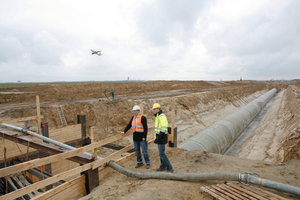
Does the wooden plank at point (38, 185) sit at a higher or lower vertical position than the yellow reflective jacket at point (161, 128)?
lower

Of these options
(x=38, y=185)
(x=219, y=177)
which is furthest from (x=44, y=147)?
(x=219, y=177)

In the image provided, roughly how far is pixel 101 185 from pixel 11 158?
654cm

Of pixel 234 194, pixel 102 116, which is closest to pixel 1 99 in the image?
pixel 102 116

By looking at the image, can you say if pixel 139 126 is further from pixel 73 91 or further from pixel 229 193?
pixel 73 91

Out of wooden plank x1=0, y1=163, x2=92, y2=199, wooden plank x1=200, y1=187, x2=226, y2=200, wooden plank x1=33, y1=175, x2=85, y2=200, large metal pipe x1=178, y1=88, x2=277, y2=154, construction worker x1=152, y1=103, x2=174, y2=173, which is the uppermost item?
construction worker x1=152, y1=103, x2=174, y2=173

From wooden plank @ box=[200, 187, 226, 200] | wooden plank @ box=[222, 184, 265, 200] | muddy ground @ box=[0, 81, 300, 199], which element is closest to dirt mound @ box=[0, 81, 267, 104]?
muddy ground @ box=[0, 81, 300, 199]

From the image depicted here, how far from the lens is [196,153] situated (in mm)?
5660

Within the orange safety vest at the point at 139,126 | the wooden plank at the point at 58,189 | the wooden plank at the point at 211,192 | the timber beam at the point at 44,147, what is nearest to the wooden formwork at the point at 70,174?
the wooden plank at the point at 58,189

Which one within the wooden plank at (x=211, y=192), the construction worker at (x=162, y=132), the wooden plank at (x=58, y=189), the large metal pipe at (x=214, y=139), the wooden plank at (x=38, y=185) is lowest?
the large metal pipe at (x=214, y=139)

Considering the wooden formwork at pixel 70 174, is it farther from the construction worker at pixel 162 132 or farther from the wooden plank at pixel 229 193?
the wooden plank at pixel 229 193

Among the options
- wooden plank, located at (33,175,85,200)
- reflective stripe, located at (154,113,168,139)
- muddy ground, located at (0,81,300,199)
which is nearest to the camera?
wooden plank, located at (33,175,85,200)

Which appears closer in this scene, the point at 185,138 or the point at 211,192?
the point at 211,192

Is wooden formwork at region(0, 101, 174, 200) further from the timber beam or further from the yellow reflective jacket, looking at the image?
the yellow reflective jacket

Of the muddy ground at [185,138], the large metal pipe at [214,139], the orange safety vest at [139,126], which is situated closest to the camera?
the muddy ground at [185,138]
